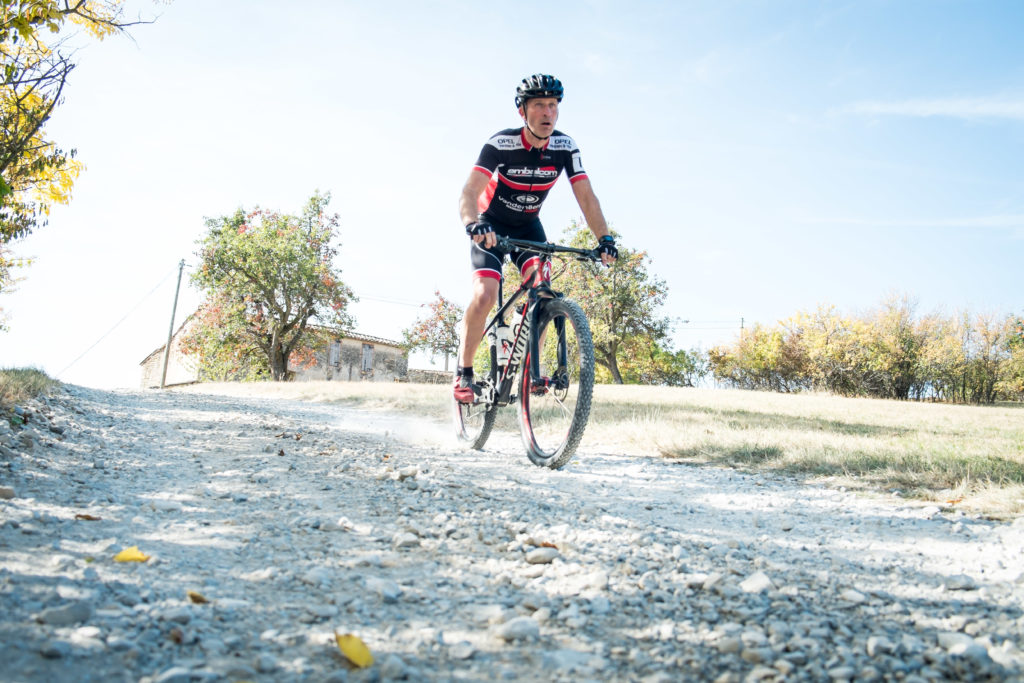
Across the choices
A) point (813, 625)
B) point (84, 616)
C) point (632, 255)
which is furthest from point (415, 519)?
point (632, 255)

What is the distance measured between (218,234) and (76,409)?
23.8m

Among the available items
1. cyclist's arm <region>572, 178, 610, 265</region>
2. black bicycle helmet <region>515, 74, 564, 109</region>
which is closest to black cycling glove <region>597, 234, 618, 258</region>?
cyclist's arm <region>572, 178, 610, 265</region>

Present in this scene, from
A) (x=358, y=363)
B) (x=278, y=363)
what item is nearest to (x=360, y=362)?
(x=358, y=363)

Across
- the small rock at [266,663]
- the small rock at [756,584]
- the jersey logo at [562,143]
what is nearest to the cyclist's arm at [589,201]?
the jersey logo at [562,143]

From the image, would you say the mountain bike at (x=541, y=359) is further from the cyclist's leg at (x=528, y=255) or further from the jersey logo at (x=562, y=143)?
the jersey logo at (x=562, y=143)

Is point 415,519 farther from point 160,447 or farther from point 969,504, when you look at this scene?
point 969,504

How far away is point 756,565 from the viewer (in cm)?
→ 234

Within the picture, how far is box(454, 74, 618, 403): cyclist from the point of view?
183 inches

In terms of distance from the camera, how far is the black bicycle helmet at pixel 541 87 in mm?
4617

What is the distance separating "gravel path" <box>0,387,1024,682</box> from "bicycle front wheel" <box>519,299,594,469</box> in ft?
1.61

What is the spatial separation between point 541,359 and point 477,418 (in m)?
1.38

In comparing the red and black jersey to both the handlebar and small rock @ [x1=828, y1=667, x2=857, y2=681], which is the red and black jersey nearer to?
the handlebar

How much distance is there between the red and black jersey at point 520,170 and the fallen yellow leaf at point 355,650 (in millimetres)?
3778

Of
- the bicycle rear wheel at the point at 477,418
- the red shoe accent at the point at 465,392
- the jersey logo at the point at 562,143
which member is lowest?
the bicycle rear wheel at the point at 477,418
